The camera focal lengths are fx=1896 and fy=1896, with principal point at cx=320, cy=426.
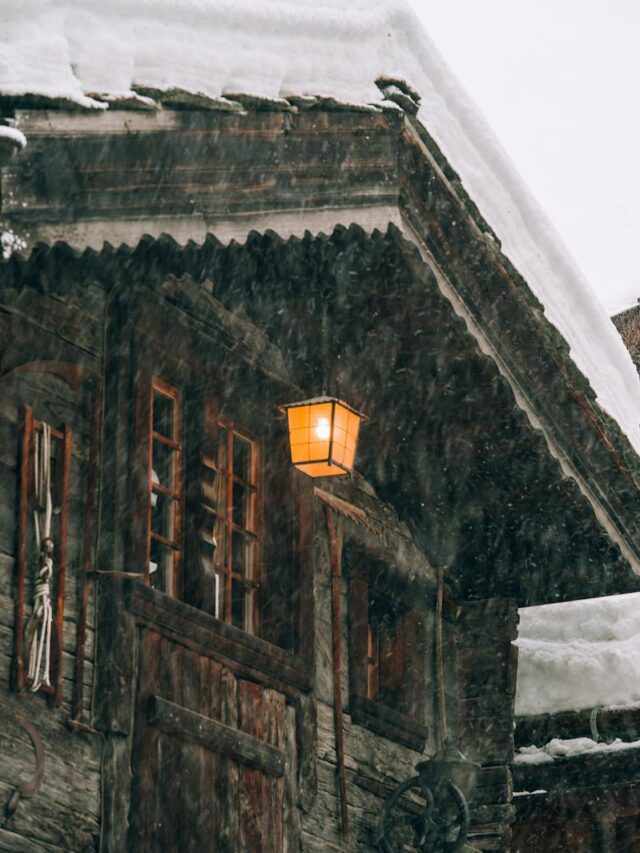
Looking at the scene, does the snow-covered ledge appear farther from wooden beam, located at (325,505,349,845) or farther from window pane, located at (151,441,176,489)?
wooden beam, located at (325,505,349,845)

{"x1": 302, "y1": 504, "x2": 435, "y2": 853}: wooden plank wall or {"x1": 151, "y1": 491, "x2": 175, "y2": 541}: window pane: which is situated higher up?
{"x1": 151, "y1": 491, "x2": 175, "y2": 541}: window pane

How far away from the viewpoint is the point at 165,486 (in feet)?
28.1

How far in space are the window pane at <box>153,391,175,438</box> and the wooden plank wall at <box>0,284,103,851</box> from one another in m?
0.55

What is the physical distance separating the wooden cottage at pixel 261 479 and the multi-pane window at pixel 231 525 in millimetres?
17

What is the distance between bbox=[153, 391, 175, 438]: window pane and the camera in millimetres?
8672

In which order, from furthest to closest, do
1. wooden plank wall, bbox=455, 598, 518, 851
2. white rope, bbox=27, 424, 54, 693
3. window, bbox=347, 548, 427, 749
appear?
wooden plank wall, bbox=455, 598, 518, 851 < window, bbox=347, 548, 427, 749 < white rope, bbox=27, 424, 54, 693

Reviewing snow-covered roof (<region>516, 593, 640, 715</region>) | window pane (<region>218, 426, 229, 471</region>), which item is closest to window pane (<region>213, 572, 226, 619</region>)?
window pane (<region>218, 426, 229, 471</region>)

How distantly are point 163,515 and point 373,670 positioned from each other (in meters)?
2.25

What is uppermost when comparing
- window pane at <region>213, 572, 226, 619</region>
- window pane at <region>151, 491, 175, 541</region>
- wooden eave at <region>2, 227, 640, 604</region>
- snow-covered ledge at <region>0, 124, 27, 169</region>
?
wooden eave at <region>2, 227, 640, 604</region>

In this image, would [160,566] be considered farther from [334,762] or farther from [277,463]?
[334,762]

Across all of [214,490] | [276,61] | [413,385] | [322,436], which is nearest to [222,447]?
[214,490]

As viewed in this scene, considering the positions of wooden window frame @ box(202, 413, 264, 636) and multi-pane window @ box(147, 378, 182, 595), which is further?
wooden window frame @ box(202, 413, 264, 636)

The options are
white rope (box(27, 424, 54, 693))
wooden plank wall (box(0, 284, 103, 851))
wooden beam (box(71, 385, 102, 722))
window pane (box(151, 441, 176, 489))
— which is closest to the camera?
wooden plank wall (box(0, 284, 103, 851))

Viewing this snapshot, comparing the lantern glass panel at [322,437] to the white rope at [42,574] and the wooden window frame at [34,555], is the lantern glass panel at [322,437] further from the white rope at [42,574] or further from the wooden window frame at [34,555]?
the white rope at [42,574]
